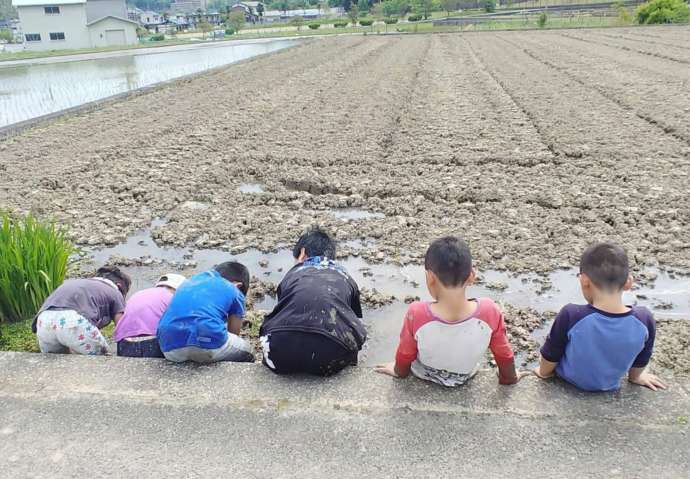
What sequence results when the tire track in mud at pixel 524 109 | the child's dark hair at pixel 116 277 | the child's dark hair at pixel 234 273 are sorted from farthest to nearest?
the tire track in mud at pixel 524 109 < the child's dark hair at pixel 116 277 < the child's dark hair at pixel 234 273

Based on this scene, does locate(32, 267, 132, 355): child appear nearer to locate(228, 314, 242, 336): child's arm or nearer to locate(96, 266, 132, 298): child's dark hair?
locate(96, 266, 132, 298): child's dark hair

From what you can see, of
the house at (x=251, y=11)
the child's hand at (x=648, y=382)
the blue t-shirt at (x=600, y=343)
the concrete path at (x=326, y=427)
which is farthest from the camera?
the house at (x=251, y=11)

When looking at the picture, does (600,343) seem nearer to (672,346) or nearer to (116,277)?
(672,346)

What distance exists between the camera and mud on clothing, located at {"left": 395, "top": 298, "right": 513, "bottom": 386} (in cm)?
237

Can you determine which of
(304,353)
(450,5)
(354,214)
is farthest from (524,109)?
(450,5)

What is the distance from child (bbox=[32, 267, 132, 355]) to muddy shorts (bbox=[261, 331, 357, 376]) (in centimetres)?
101

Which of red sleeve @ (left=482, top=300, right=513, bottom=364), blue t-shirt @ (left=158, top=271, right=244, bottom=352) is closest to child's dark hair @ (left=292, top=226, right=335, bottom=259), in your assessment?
blue t-shirt @ (left=158, top=271, right=244, bottom=352)

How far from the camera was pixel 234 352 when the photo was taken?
2947mm

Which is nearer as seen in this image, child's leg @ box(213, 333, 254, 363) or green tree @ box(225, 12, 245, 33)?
child's leg @ box(213, 333, 254, 363)

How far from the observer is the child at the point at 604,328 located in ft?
7.41

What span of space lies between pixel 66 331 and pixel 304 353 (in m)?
1.30

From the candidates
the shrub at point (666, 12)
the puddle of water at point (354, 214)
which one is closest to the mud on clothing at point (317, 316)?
the puddle of water at point (354, 214)

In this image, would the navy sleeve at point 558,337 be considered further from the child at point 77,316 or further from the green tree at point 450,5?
the green tree at point 450,5

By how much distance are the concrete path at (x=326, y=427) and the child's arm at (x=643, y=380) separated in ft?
0.11
